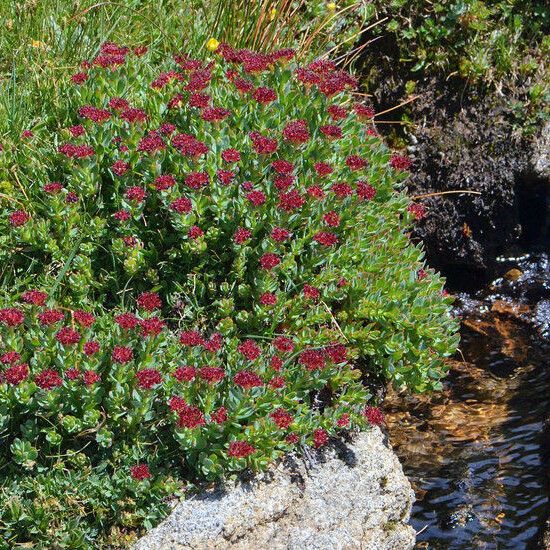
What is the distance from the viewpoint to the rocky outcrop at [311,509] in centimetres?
373

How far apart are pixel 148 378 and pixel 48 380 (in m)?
0.41

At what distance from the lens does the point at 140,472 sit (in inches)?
143

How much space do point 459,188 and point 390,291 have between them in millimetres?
2429

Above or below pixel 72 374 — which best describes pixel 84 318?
above

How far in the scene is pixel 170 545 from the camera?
369cm

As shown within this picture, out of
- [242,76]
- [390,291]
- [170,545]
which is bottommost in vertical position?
[170,545]

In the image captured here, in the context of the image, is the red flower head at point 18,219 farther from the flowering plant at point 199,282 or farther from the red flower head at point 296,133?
the red flower head at point 296,133

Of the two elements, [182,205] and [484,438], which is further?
[484,438]

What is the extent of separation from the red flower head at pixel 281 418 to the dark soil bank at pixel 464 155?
3156mm

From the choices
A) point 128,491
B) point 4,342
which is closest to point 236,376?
point 128,491

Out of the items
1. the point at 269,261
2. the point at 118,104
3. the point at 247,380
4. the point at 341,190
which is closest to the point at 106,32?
the point at 118,104

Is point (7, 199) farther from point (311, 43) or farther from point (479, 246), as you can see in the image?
point (479, 246)

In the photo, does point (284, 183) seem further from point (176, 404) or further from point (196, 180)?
point (176, 404)

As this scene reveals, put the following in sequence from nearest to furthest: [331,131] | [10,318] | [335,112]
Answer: [10,318]
[331,131]
[335,112]
